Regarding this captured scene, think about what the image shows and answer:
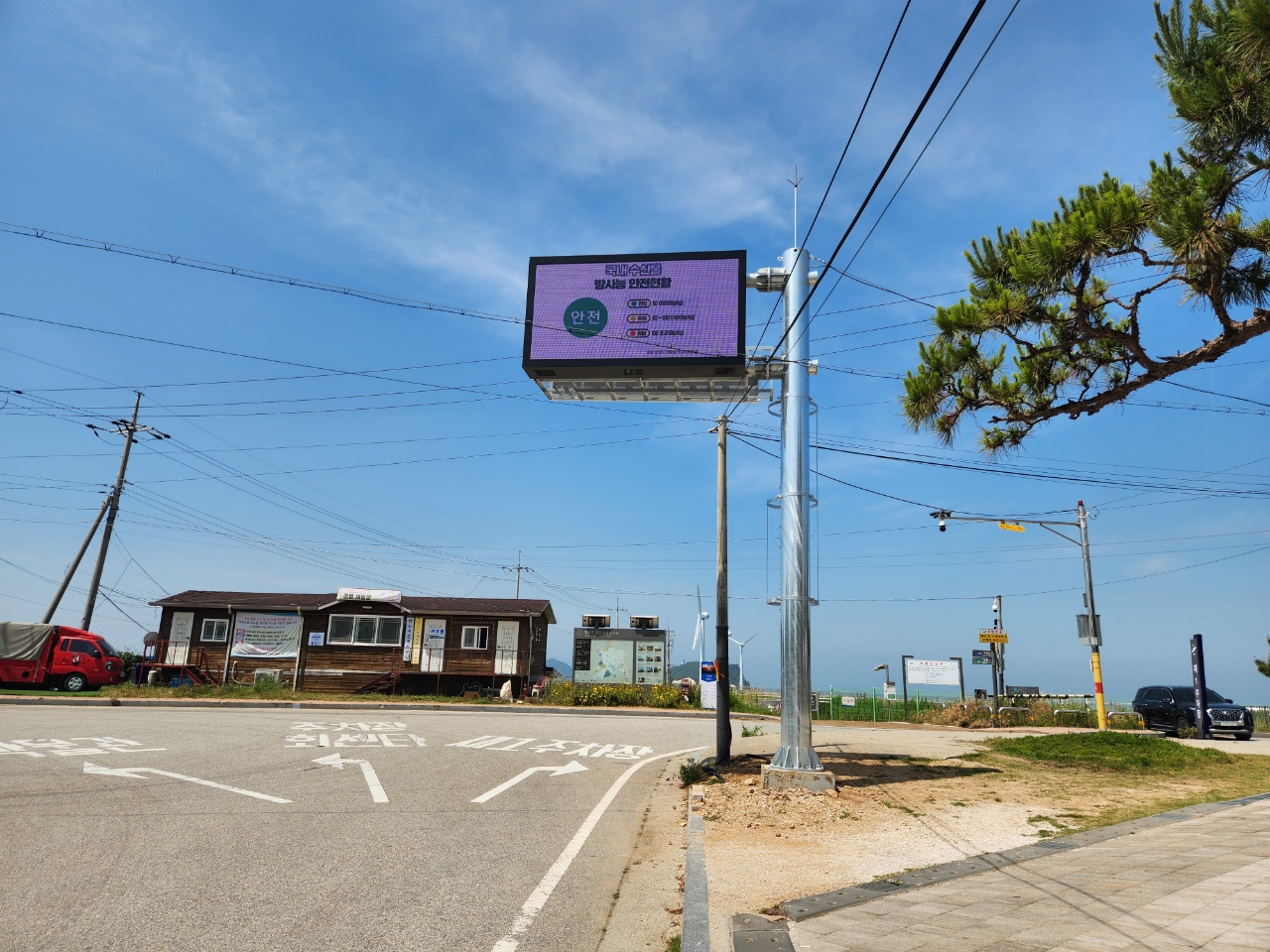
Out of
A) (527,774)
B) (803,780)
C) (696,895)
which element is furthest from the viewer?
(527,774)

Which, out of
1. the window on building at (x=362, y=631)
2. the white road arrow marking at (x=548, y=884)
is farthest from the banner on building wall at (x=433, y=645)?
the white road arrow marking at (x=548, y=884)

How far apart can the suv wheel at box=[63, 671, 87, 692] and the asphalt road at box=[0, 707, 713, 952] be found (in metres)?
18.8

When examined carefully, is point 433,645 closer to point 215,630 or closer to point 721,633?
point 215,630

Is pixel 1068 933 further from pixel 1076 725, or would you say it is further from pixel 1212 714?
pixel 1076 725

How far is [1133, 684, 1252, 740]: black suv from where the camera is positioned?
23406mm

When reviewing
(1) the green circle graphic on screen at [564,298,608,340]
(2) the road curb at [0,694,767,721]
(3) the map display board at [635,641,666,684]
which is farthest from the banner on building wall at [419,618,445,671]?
(1) the green circle graphic on screen at [564,298,608,340]

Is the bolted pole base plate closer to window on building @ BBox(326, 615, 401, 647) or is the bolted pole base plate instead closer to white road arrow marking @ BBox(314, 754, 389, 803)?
white road arrow marking @ BBox(314, 754, 389, 803)

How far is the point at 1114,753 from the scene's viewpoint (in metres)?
15.1

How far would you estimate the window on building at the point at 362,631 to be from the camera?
36.6 metres

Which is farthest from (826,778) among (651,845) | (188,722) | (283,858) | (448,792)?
(188,722)

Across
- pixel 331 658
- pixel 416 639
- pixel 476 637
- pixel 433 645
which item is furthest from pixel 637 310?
pixel 331 658

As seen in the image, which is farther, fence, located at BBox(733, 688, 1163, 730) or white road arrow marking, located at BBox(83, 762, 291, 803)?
fence, located at BBox(733, 688, 1163, 730)

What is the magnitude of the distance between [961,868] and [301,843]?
5.72 meters

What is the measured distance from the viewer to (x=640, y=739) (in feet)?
62.2
